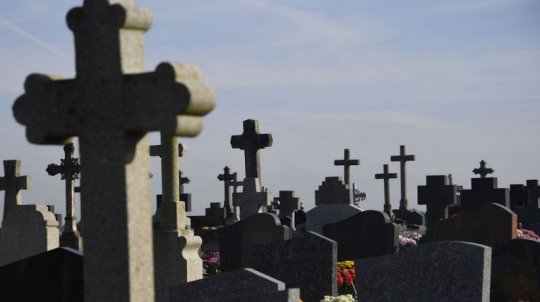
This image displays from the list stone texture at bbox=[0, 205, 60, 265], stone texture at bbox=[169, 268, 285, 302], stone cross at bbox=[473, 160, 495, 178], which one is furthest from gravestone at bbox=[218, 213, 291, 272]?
stone cross at bbox=[473, 160, 495, 178]

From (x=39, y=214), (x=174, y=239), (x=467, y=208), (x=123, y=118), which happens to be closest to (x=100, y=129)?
(x=123, y=118)

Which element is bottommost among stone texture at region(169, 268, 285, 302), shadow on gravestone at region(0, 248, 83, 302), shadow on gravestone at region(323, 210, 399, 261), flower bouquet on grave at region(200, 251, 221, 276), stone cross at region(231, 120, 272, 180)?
flower bouquet on grave at region(200, 251, 221, 276)

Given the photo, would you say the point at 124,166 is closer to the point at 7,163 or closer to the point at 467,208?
the point at 7,163

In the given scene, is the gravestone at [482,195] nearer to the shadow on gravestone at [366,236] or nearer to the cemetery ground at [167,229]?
the cemetery ground at [167,229]

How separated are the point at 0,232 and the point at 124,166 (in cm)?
1212

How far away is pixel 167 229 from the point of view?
43.9 ft

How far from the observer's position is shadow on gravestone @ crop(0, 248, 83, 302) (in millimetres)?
7648

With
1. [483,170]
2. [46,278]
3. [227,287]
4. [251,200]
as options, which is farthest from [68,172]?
[483,170]

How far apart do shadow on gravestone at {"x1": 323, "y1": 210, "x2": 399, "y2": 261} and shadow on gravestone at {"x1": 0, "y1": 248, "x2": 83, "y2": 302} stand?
1011 centimetres

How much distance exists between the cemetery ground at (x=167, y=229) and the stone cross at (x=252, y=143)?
0.03m

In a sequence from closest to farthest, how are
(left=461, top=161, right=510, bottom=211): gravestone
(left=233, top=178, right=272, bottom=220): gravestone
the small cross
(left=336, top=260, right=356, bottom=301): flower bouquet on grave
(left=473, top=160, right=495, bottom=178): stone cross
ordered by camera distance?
(left=336, top=260, right=356, bottom=301): flower bouquet on grave
(left=461, top=161, right=510, bottom=211): gravestone
(left=233, top=178, right=272, bottom=220): gravestone
the small cross
(left=473, top=160, right=495, bottom=178): stone cross

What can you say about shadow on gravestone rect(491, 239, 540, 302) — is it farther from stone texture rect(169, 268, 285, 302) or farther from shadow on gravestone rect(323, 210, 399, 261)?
stone texture rect(169, 268, 285, 302)

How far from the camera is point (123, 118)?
17.7 ft

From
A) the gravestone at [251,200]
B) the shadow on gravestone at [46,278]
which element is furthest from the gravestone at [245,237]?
the shadow on gravestone at [46,278]
